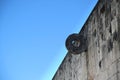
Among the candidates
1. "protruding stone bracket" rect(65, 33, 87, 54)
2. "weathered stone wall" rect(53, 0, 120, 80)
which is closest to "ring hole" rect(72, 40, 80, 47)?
"protruding stone bracket" rect(65, 33, 87, 54)

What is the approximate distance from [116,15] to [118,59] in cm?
145

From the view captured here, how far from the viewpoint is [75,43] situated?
1716 cm

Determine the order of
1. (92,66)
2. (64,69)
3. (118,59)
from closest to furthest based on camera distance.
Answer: (118,59), (92,66), (64,69)

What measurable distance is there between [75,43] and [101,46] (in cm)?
212

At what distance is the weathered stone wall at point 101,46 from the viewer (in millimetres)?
13992

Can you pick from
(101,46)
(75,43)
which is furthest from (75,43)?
(101,46)

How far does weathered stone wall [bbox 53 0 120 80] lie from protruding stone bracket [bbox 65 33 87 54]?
0.23 metres

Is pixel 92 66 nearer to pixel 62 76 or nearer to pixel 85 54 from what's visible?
pixel 85 54

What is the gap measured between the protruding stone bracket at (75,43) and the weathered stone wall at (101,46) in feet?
0.76

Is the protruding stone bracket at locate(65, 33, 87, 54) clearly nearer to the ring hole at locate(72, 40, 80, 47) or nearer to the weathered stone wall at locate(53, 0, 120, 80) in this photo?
the ring hole at locate(72, 40, 80, 47)

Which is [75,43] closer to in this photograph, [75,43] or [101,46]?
[75,43]

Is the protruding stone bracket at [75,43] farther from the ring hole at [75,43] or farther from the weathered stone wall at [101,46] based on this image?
the weathered stone wall at [101,46]

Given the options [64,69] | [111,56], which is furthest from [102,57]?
[64,69]

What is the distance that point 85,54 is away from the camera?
17047mm
